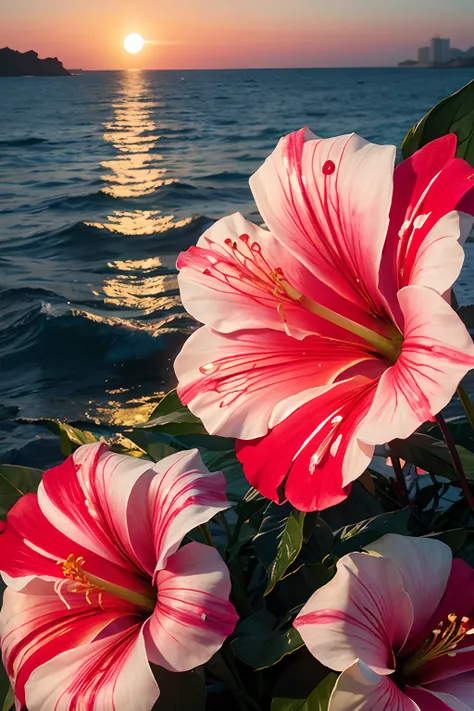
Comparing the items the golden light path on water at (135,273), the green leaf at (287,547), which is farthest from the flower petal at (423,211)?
the golden light path on water at (135,273)

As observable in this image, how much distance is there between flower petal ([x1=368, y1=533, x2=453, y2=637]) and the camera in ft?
1.06

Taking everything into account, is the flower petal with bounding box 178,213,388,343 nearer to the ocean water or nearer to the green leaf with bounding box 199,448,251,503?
the green leaf with bounding box 199,448,251,503

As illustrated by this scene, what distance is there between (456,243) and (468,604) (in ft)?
0.49

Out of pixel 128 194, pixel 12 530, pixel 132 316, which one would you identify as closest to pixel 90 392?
pixel 132 316

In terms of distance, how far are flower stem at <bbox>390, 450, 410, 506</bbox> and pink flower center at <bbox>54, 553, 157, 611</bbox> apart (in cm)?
15

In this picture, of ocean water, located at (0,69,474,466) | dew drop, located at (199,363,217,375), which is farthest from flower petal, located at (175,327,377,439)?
ocean water, located at (0,69,474,466)

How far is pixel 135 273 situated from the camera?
16.0ft

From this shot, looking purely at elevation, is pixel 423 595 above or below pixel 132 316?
above

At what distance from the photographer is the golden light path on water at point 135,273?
8.62ft

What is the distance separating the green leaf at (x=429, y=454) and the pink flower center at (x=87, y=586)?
5.5 inches

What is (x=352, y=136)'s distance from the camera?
1.15 feet

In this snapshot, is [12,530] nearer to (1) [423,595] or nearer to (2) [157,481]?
(2) [157,481]

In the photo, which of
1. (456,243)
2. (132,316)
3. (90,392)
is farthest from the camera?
(132,316)

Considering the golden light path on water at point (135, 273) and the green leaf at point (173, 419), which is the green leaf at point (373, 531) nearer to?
the green leaf at point (173, 419)
